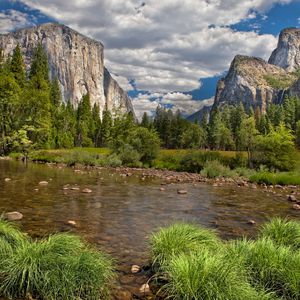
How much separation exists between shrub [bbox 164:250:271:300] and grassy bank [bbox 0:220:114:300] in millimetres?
1160

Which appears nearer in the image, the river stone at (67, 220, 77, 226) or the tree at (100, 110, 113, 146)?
the river stone at (67, 220, 77, 226)

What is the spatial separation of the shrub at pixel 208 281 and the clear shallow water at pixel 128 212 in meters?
1.15

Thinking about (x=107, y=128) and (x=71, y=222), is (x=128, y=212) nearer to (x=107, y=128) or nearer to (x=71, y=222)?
(x=71, y=222)

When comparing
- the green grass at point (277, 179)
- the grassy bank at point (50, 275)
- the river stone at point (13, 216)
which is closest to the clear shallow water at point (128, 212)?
the river stone at point (13, 216)

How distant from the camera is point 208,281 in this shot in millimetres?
4750

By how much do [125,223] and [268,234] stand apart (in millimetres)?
4631

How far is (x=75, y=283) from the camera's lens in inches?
200

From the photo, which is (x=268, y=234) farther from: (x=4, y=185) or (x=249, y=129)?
(x=249, y=129)

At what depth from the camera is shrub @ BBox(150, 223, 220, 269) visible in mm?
6281

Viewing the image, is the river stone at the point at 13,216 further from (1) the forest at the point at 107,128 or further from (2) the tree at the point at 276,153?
(2) the tree at the point at 276,153

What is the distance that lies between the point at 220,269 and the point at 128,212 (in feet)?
26.7

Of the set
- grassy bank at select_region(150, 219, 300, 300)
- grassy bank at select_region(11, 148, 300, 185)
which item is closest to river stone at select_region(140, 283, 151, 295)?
grassy bank at select_region(150, 219, 300, 300)

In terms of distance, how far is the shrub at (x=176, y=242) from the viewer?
6.28 meters

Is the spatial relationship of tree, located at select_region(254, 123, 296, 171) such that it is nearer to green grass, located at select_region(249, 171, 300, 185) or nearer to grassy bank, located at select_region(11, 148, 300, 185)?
grassy bank, located at select_region(11, 148, 300, 185)
